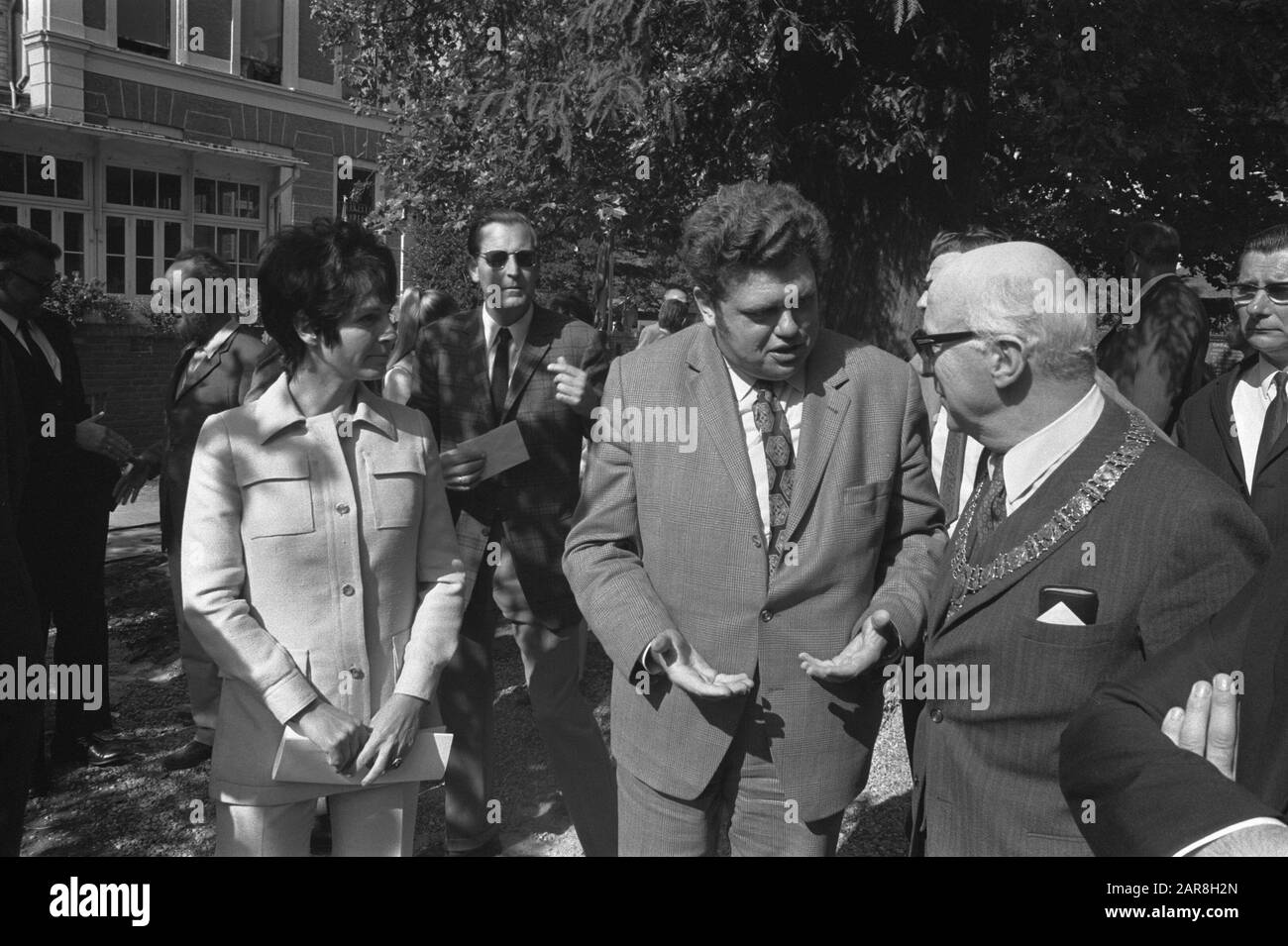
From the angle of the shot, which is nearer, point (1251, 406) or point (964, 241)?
point (964, 241)

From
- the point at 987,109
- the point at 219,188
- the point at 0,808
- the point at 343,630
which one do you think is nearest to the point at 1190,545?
the point at 343,630

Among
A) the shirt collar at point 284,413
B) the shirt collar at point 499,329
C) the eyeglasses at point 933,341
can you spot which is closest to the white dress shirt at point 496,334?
the shirt collar at point 499,329

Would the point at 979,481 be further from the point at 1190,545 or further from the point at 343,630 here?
the point at 343,630

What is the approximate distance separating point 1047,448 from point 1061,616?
0.34m

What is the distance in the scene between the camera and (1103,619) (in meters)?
2.08

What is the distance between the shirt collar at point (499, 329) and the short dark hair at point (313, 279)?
134 cm

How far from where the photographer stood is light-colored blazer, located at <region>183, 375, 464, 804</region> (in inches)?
105

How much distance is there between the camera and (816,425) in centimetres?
277

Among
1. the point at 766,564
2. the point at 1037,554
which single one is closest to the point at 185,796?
the point at 766,564

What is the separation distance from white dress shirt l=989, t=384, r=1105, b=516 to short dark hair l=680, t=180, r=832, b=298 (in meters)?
0.74

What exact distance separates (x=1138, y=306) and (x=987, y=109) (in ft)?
5.19

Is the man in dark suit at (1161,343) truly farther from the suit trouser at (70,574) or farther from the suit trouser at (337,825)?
the suit trouser at (70,574)

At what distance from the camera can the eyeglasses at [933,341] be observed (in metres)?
2.30

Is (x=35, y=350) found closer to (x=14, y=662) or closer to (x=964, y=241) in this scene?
(x=14, y=662)
